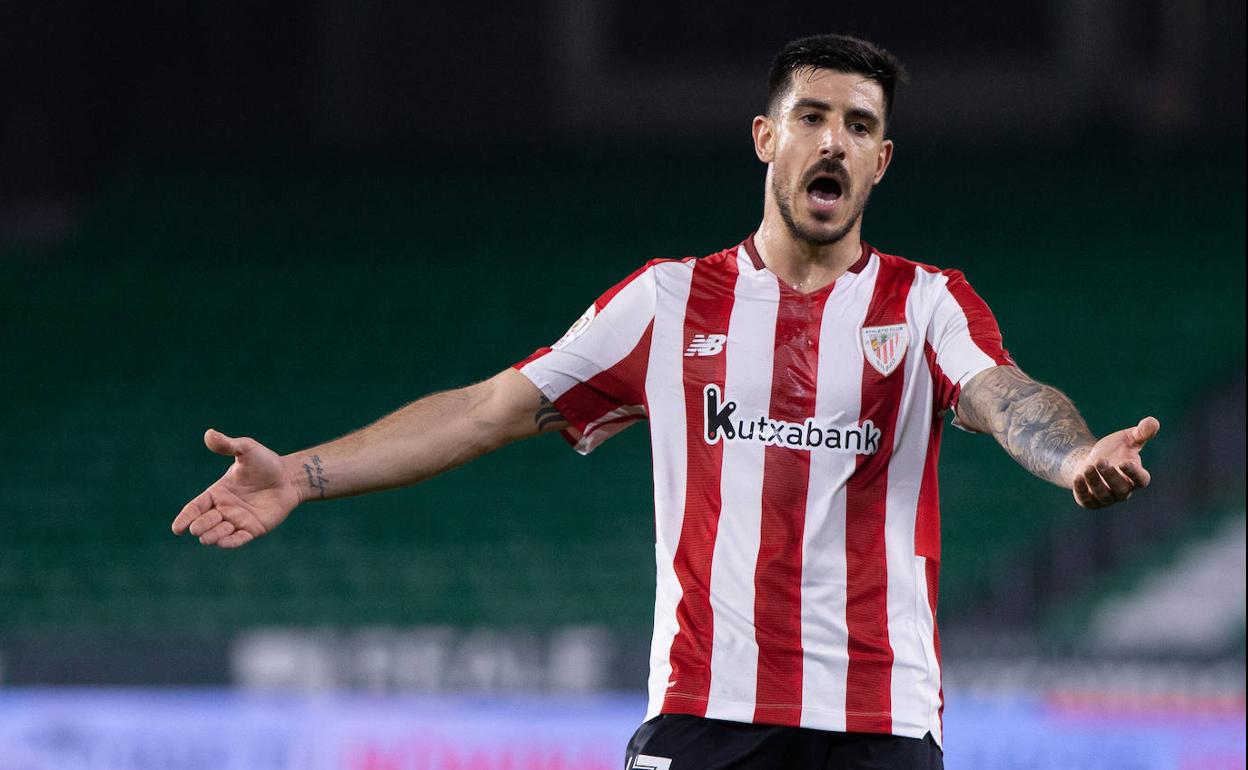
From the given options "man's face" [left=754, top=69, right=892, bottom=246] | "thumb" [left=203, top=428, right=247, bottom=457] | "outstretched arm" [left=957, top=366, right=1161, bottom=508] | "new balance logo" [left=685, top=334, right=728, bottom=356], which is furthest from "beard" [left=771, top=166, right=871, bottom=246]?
"thumb" [left=203, top=428, right=247, bottom=457]

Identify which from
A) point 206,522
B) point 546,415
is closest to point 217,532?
point 206,522

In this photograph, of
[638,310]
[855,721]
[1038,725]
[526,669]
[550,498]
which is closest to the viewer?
[855,721]

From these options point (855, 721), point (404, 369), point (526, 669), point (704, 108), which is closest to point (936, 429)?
point (855, 721)

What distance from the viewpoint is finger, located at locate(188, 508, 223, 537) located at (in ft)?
8.37

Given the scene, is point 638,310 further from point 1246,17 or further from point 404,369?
point 1246,17

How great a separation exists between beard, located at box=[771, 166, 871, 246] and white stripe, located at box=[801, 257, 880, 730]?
0.27 m

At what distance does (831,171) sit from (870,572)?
0.71m

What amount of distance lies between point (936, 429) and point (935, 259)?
7110mm

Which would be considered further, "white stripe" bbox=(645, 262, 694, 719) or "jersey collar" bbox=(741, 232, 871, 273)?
"jersey collar" bbox=(741, 232, 871, 273)

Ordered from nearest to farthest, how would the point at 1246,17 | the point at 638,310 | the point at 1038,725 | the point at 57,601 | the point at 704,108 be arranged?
the point at 638,310, the point at 1038,725, the point at 57,601, the point at 1246,17, the point at 704,108

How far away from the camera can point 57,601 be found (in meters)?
7.79

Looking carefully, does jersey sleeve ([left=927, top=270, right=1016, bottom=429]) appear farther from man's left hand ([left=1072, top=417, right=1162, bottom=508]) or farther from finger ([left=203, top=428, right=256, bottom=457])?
finger ([left=203, top=428, right=256, bottom=457])

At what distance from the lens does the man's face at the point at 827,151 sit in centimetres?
289

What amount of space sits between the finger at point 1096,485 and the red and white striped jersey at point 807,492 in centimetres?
56
